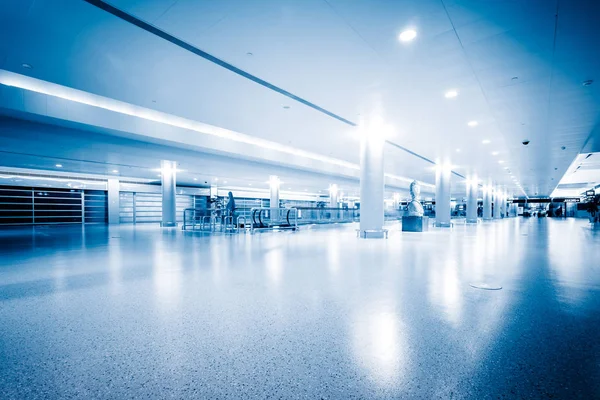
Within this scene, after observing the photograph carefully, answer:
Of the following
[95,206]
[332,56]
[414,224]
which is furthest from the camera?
[95,206]

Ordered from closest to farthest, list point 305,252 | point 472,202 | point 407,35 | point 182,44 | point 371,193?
point 407,35 → point 182,44 → point 305,252 → point 371,193 → point 472,202

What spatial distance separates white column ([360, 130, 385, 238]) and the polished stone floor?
5.82 metres

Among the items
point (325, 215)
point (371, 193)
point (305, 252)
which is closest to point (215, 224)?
point (325, 215)

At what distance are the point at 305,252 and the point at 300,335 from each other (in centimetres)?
425

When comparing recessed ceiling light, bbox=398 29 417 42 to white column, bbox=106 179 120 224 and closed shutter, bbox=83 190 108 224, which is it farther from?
closed shutter, bbox=83 190 108 224

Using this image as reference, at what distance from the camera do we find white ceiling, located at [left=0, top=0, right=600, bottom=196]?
14.1 feet

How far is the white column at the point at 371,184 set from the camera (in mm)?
9891

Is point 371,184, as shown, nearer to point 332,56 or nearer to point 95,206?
point 332,56

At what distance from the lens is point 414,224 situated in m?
12.8

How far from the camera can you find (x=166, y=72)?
629 centimetres

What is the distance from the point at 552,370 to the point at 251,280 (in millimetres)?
2989

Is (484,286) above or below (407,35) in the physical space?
below

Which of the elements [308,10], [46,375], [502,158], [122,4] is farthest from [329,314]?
[502,158]

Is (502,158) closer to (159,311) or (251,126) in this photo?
(251,126)
